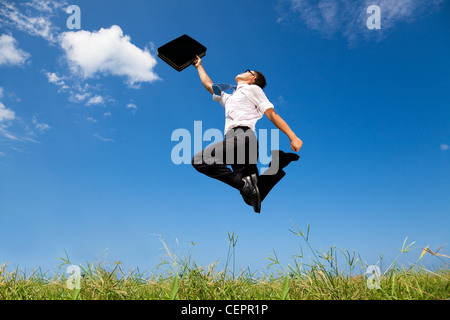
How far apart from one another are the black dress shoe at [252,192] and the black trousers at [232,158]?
73 mm

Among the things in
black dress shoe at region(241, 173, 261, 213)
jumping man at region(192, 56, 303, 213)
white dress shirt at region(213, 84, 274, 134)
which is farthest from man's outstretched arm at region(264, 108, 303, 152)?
black dress shoe at region(241, 173, 261, 213)

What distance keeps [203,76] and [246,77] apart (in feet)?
2.54

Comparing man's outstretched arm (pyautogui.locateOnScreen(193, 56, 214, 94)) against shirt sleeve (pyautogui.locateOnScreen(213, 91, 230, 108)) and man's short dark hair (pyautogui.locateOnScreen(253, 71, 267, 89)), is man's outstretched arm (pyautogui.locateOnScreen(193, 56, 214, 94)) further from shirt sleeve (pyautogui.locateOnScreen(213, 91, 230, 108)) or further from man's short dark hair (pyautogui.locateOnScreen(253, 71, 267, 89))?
man's short dark hair (pyautogui.locateOnScreen(253, 71, 267, 89))

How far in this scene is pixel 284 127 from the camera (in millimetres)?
4527

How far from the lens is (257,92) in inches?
189

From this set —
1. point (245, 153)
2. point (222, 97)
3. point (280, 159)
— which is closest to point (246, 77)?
point (222, 97)

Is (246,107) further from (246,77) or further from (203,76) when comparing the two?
(203,76)

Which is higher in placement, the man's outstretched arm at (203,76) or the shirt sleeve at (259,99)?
the man's outstretched arm at (203,76)

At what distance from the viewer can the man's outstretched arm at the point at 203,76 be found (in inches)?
214

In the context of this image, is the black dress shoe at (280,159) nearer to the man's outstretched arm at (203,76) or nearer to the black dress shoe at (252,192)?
the black dress shoe at (252,192)

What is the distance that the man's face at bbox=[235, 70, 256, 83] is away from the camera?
520 centimetres

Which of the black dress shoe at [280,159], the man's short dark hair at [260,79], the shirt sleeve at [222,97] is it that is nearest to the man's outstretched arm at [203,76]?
the shirt sleeve at [222,97]
